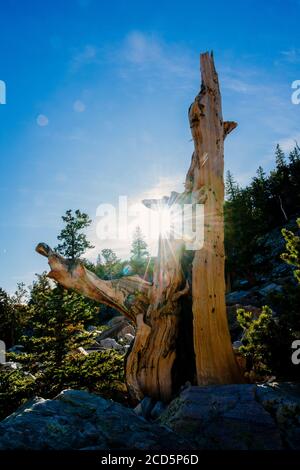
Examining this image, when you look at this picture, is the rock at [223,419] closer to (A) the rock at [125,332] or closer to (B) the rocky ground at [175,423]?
(B) the rocky ground at [175,423]

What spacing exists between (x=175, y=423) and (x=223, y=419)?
0.59 metres

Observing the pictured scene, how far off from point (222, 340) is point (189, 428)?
2065mm

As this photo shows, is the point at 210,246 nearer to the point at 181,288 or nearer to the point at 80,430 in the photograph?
the point at 181,288

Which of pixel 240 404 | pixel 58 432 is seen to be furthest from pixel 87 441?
pixel 240 404

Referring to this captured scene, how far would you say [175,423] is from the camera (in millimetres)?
3725

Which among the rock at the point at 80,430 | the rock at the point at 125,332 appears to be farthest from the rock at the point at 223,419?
the rock at the point at 125,332

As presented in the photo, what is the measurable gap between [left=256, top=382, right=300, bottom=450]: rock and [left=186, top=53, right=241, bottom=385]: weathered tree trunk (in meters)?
1.31

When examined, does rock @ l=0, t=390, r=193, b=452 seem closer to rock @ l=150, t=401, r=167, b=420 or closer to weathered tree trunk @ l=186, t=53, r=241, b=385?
rock @ l=150, t=401, r=167, b=420

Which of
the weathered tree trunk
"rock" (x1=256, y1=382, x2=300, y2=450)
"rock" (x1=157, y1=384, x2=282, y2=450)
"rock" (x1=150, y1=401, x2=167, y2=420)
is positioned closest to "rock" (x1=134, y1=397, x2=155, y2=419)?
"rock" (x1=150, y1=401, x2=167, y2=420)

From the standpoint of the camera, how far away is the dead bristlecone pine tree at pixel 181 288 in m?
5.66

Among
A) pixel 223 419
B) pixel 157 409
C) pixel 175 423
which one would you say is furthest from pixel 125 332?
pixel 223 419
